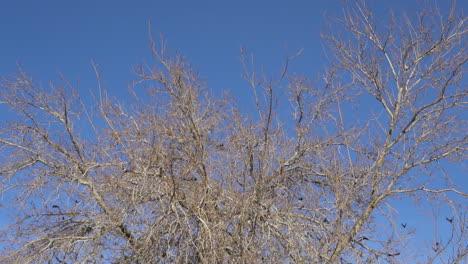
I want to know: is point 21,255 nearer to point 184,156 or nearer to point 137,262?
point 137,262

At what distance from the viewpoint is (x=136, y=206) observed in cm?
880

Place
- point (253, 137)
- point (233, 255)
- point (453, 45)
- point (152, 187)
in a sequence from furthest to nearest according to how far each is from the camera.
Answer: point (453, 45) < point (253, 137) < point (152, 187) < point (233, 255)

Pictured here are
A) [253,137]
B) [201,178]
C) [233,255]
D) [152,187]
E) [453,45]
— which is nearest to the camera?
[233,255]

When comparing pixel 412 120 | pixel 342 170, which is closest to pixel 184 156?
pixel 342 170

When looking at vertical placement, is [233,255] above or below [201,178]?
below

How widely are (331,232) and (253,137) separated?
6.64ft

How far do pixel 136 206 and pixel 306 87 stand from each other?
4079mm

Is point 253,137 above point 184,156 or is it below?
above

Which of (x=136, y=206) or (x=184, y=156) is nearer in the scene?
(x=136, y=206)

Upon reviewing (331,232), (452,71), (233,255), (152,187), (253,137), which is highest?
(452,71)

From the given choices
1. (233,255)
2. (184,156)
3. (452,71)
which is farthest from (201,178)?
(452,71)

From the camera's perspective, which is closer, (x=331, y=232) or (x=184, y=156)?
(x=331, y=232)

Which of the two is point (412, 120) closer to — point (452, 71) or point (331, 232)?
point (452, 71)

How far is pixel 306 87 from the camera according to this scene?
439 inches
